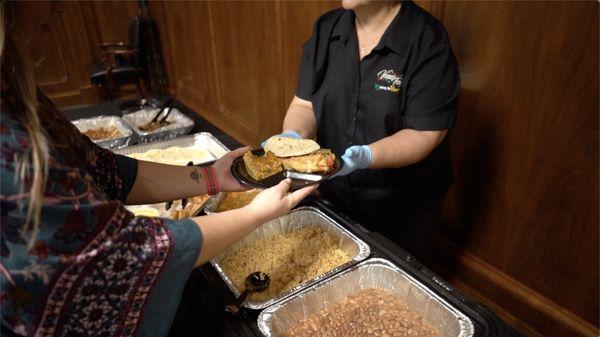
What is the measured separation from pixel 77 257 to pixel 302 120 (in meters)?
1.12

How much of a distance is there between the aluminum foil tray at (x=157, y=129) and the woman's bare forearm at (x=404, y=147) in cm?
137

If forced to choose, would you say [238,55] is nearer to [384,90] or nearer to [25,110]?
[384,90]

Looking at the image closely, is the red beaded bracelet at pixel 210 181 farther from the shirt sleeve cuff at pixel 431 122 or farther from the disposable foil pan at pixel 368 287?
the shirt sleeve cuff at pixel 431 122

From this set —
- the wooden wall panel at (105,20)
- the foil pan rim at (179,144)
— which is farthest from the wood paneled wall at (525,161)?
the wooden wall panel at (105,20)

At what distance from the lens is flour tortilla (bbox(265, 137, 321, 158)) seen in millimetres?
1246

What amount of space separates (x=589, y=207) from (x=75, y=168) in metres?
1.65

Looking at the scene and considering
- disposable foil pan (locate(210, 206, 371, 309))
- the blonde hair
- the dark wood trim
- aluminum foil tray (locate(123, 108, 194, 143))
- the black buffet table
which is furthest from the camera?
aluminum foil tray (locate(123, 108, 194, 143))

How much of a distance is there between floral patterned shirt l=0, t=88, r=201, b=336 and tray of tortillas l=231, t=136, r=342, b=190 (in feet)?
1.40

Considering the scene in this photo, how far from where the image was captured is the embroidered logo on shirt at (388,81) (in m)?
1.41

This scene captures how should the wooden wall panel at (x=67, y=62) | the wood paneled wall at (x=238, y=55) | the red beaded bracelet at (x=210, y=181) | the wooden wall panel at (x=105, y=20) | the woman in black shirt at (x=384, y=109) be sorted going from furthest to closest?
the wooden wall panel at (x=105, y=20) < the wooden wall panel at (x=67, y=62) < the wood paneled wall at (x=238, y=55) < the woman in black shirt at (x=384, y=109) < the red beaded bracelet at (x=210, y=181)

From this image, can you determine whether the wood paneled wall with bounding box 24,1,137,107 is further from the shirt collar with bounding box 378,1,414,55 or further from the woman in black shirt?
the shirt collar with bounding box 378,1,414,55

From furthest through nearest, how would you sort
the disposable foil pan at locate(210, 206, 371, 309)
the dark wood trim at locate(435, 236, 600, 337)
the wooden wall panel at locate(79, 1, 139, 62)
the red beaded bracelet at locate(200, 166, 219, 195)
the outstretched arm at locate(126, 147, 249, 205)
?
the wooden wall panel at locate(79, 1, 139, 62) < the dark wood trim at locate(435, 236, 600, 337) < the red beaded bracelet at locate(200, 166, 219, 195) < the outstretched arm at locate(126, 147, 249, 205) < the disposable foil pan at locate(210, 206, 371, 309)

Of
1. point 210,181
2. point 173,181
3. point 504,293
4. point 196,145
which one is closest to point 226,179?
point 210,181

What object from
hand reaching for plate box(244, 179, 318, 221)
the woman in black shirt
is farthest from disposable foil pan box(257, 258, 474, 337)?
the woman in black shirt
